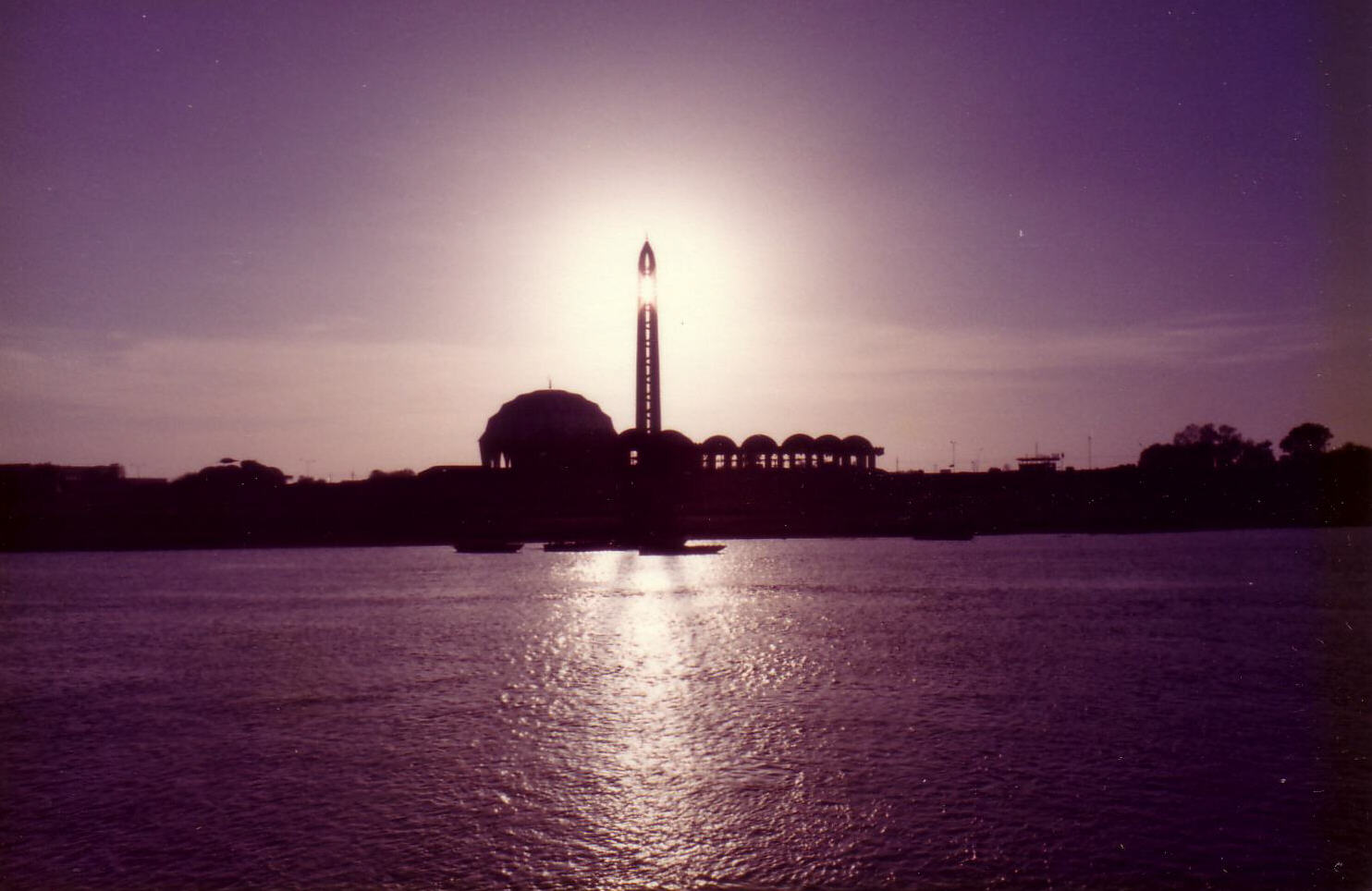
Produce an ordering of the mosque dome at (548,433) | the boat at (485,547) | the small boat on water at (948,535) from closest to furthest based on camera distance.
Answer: the boat at (485,547), the small boat on water at (948,535), the mosque dome at (548,433)

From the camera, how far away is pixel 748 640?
114ft

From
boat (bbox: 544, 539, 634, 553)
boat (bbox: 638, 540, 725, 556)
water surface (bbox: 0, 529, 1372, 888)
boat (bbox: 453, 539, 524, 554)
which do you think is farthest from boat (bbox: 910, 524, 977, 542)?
water surface (bbox: 0, 529, 1372, 888)

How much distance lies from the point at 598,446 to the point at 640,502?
17.3 metres

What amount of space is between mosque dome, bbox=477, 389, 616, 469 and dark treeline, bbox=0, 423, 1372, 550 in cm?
268

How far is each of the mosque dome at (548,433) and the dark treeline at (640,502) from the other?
2.68 meters

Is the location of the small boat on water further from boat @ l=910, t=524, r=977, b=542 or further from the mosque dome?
the mosque dome

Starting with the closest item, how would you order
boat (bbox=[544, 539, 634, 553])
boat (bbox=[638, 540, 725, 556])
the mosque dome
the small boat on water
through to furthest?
1. boat (bbox=[638, 540, 725, 556])
2. boat (bbox=[544, 539, 634, 553])
3. the small boat on water
4. the mosque dome

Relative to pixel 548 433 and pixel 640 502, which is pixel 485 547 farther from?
pixel 548 433

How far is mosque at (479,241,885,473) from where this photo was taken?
122312 mm

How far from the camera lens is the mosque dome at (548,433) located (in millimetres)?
124312

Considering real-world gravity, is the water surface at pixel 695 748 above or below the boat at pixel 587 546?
below

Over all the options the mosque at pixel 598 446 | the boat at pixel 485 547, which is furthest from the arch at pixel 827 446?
the boat at pixel 485 547

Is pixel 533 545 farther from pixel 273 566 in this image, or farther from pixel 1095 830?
pixel 1095 830

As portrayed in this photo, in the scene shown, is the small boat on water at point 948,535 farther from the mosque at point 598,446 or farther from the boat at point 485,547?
the boat at point 485,547
